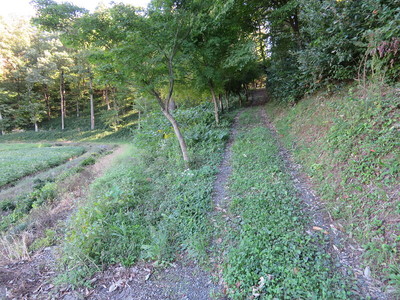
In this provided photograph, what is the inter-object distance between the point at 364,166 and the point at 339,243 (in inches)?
64.6

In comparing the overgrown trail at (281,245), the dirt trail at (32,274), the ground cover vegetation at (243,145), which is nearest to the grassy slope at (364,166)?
the ground cover vegetation at (243,145)

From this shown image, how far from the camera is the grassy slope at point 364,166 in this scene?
247 centimetres

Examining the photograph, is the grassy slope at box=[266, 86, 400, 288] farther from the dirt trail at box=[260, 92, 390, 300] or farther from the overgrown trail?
the overgrown trail

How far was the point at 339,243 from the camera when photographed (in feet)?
9.00

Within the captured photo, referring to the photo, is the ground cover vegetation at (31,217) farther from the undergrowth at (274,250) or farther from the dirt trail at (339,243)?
the dirt trail at (339,243)

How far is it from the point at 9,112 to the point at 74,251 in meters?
35.1

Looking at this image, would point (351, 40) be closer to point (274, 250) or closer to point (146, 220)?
point (274, 250)

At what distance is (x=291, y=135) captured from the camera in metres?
7.16

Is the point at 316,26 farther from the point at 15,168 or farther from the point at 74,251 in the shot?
the point at 15,168

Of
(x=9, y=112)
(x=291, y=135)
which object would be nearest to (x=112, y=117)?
(x=9, y=112)

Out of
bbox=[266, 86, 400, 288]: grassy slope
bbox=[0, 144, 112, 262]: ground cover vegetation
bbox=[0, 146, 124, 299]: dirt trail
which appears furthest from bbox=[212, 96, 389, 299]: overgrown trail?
bbox=[0, 144, 112, 262]: ground cover vegetation

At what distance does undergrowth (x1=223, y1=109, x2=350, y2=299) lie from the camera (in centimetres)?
221

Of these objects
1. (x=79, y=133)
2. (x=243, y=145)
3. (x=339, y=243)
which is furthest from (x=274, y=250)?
(x=79, y=133)

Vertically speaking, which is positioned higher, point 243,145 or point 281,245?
point 243,145
